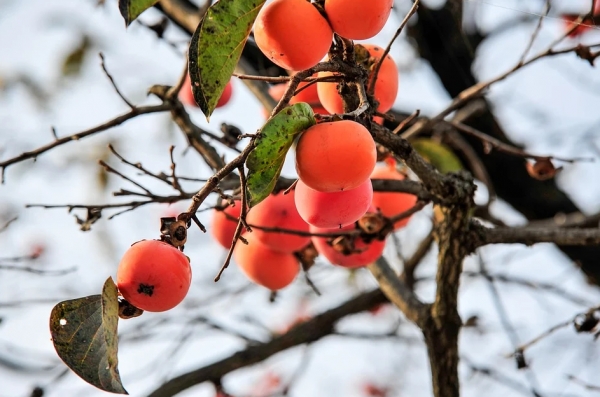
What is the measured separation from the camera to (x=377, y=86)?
3.84 feet

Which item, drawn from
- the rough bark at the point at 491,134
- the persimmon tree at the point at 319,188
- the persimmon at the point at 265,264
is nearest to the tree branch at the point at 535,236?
the persimmon tree at the point at 319,188

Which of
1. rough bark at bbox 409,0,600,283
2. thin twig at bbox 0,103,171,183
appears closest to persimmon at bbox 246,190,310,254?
thin twig at bbox 0,103,171,183

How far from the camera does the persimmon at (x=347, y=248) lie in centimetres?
135

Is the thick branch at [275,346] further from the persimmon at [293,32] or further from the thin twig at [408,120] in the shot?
the persimmon at [293,32]

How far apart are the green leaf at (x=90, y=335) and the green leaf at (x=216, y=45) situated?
0.91ft

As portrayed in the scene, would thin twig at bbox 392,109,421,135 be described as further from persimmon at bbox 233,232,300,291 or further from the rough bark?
the rough bark

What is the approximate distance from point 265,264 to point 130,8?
2.66 feet

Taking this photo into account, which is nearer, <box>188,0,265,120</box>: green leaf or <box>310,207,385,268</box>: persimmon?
<box>188,0,265,120</box>: green leaf

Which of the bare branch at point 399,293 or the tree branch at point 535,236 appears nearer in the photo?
the tree branch at point 535,236

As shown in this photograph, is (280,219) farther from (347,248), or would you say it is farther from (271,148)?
(271,148)

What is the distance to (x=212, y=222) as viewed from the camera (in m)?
1.60

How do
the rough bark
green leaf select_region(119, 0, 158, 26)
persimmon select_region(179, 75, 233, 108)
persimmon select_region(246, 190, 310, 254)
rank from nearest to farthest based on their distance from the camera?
green leaf select_region(119, 0, 158, 26)
persimmon select_region(246, 190, 310, 254)
persimmon select_region(179, 75, 233, 108)
the rough bark

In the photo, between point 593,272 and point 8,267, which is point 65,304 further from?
point 593,272

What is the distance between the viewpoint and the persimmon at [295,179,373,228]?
96cm
